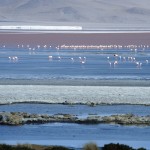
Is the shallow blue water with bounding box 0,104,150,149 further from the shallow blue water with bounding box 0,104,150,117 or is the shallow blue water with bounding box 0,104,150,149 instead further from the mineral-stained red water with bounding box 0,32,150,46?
the mineral-stained red water with bounding box 0,32,150,46

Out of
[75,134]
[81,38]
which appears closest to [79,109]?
[75,134]

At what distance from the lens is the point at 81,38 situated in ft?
348

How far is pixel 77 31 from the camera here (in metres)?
98.6

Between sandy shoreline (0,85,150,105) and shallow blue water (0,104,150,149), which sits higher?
sandy shoreline (0,85,150,105)

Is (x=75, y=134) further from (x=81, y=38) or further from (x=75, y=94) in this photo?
(x=81, y=38)

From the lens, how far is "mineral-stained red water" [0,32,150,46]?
10012 cm

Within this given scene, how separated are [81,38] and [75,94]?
80.1 meters

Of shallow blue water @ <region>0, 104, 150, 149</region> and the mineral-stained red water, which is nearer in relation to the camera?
shallow blue water @ <region>0, 104, 150, 149</region>

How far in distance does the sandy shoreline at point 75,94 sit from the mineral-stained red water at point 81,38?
229 ft

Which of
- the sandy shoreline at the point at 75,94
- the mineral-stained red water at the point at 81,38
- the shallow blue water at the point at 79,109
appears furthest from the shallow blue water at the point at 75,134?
the mineral-stained red water at the point at 81,38

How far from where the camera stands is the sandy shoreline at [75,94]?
2425 cm

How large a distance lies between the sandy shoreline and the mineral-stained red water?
69.7 meters

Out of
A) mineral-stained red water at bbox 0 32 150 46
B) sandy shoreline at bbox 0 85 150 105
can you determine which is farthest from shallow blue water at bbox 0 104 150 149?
mineral-stained red water at bbox 0 32 150 46

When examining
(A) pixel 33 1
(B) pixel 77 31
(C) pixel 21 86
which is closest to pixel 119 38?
(B) pixel 77 31
